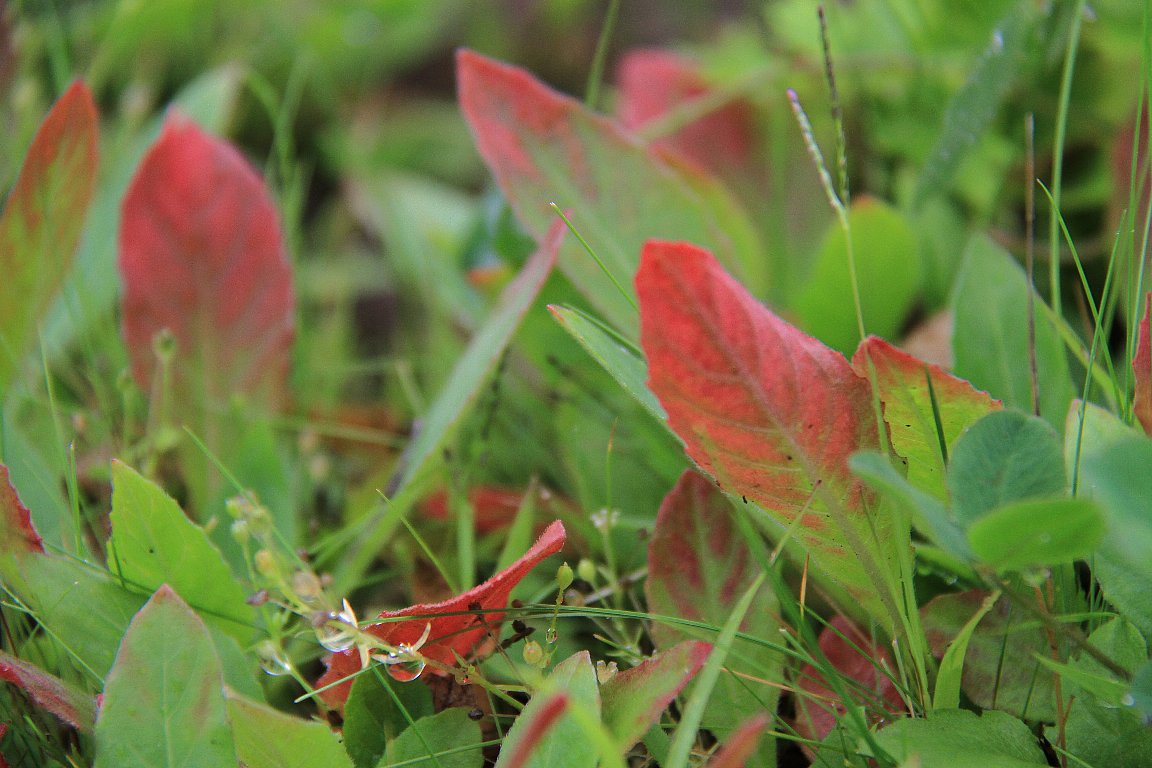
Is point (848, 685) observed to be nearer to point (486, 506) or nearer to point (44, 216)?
point (486, 506)

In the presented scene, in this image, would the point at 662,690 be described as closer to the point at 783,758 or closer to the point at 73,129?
the point at 783,758

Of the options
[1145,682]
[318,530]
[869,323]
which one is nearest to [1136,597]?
[1145,682]


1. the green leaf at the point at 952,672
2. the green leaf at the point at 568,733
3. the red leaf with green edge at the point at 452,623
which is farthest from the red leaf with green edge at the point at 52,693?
the green leaf at the point at 952,672

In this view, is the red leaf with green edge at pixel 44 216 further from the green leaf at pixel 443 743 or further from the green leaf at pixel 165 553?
the green leaf at pixel 443 743

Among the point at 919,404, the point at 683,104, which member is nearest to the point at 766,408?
the point at 919,404

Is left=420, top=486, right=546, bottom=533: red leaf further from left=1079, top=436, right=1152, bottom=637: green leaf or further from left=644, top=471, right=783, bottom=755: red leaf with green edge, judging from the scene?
left=1079, top=436, right=1152, bottom=637: green leaf
